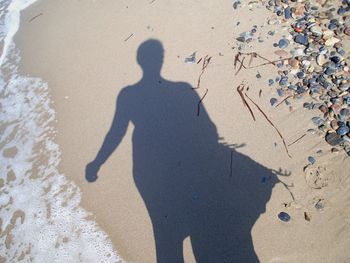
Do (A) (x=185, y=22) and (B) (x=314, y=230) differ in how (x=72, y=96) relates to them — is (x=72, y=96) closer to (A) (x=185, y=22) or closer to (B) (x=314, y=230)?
(A) (x=185, y=22)

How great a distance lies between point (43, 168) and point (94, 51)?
227 cm

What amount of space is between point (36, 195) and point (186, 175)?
2.11 metres

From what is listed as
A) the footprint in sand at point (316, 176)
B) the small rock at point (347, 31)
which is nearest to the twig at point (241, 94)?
the footprint in sand at point (316, 176)

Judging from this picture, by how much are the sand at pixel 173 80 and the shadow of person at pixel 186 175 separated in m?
0.11

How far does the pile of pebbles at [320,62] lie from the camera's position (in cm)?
394

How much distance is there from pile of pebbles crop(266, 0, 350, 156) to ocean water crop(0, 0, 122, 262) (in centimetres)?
289

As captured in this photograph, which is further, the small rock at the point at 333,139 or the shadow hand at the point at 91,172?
the shadow hand at the point at 91,172

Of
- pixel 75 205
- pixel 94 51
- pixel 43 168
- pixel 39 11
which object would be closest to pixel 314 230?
pixel 75 205

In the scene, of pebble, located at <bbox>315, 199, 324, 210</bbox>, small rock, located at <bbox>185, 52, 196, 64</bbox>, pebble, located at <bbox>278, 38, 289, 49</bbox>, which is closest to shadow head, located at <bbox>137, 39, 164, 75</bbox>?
small rock, located at <bbox>185, 52, 196, 64</bbox>

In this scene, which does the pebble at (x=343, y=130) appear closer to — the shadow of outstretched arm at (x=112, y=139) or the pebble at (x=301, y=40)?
the pebble at (x=301, y=40)

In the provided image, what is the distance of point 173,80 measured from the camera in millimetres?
4969

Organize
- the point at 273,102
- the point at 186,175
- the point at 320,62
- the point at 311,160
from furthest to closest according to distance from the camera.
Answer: the point at 320,62, the point at 273,102, the point at 186,175, the point at 311,160

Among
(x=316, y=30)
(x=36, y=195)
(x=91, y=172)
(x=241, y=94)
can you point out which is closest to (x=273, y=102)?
(x=241, y=94)

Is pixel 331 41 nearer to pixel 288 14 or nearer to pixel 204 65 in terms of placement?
pixel 288 14
